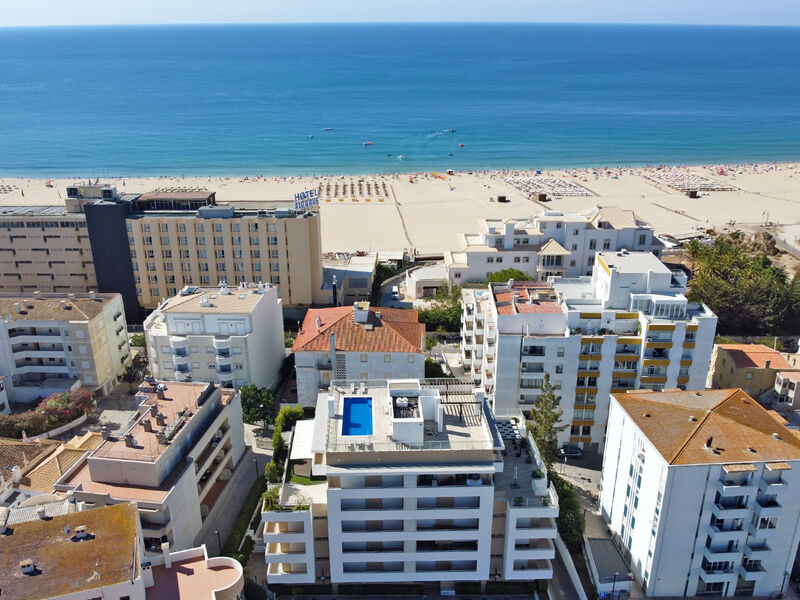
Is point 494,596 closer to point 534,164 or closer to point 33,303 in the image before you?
point 33,303

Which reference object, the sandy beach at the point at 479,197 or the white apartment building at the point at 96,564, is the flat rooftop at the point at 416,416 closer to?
the white apartment building at the point at 96,564

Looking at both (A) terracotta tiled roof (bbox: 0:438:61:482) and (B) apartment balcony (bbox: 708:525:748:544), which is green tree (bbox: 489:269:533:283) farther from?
(A) terracotta tiled roof (bbox: 0:438:61:482)

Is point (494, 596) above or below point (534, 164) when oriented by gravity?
below

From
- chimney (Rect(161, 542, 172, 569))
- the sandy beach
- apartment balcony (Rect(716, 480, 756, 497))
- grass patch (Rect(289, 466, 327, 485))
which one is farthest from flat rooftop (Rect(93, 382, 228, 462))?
the sandy beach

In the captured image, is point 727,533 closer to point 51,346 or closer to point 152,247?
point 51,346

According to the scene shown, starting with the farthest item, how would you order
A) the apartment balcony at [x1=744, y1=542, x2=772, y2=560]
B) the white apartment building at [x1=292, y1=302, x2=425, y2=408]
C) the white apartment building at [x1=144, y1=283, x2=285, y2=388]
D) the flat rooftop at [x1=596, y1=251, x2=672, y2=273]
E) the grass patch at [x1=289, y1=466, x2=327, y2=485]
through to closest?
the white apartment building at [x1=144, y1=283, x2=285, y2=388] → the flat rooftop at [x1=596, y1=251, x2=672, y2=273] → the white apartment building at [x1=292, y1=302, x2=425, y2=408] → the grass patch at [x1=289, y1=466, x2=327, y2=485] → the apartment balcony at [x1=744, y1=542, x2=772, y2=560]

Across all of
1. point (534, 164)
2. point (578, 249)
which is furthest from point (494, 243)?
point (534, 164)
